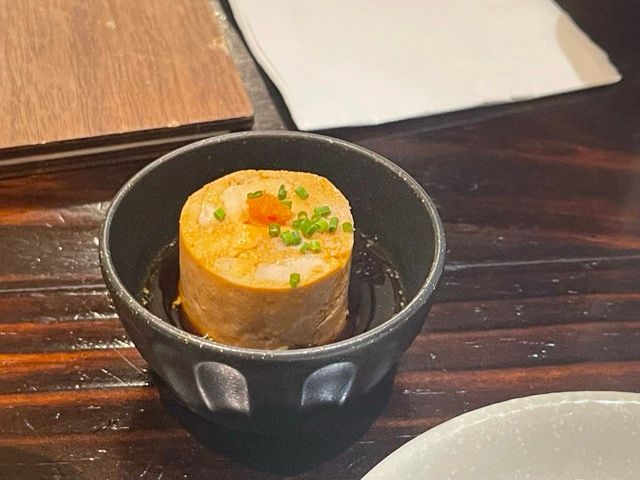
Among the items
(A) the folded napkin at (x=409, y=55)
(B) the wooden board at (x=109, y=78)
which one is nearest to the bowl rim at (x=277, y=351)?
(B) the wooden board at (x=109, y=78)

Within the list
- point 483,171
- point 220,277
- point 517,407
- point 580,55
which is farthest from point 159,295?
point 580,55

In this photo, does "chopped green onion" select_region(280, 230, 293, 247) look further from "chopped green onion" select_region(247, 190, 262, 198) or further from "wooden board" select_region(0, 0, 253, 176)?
"wooden board" select_region(0, 0, 253, 176)

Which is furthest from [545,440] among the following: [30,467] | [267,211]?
[30,467]

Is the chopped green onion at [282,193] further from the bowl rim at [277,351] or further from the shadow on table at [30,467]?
the shadow on table at [30,467]

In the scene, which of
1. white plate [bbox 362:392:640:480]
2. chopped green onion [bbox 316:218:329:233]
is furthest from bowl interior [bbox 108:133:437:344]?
white plate [bbox 362:392:640:480]

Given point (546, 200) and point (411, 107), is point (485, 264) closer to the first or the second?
point (546, 200)

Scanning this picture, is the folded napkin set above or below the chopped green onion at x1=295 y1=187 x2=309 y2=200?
below

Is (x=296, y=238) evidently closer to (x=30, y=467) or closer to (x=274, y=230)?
(x=274, y=230)
